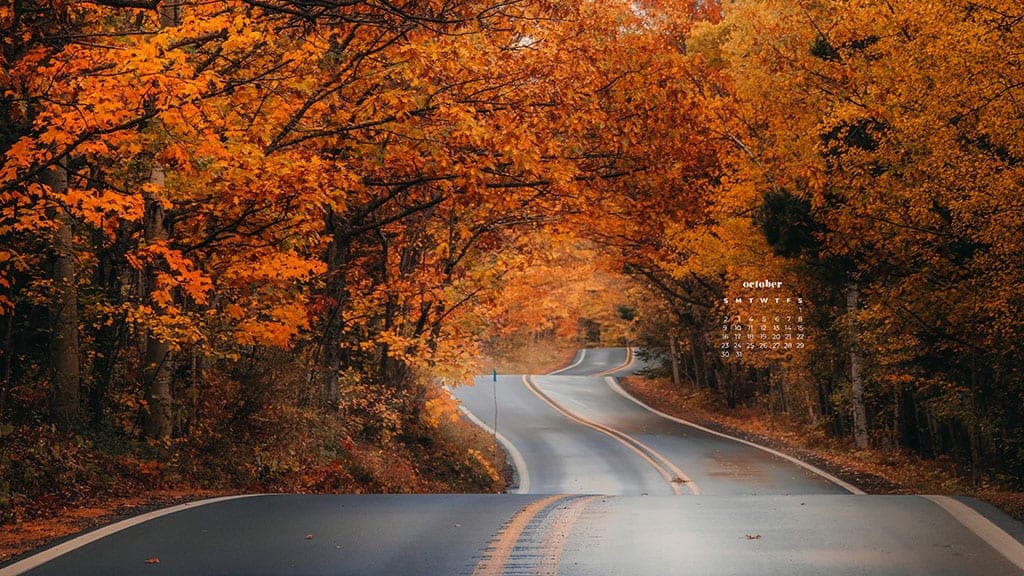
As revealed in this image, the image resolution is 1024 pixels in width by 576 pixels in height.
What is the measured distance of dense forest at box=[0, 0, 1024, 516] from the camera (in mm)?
10664

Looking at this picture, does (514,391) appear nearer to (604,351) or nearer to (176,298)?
(176,298)

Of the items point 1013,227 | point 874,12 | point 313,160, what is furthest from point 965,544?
point 874,12

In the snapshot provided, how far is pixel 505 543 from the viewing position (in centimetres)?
772

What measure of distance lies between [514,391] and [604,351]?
3586 cm

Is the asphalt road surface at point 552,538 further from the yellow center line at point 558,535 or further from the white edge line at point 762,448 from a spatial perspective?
the white edge line at point 762,448

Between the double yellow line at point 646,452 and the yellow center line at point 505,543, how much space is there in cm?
865

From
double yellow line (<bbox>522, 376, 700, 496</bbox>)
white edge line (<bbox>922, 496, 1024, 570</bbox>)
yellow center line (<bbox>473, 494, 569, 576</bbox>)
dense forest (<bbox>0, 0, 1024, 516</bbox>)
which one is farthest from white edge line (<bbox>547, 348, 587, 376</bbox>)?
yellow center line (<bbox>473, 494, 569, 576</bbox>)

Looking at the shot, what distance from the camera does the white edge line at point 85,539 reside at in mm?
6492

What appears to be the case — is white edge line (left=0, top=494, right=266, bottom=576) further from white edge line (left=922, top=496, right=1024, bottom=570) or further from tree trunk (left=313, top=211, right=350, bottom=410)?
tree trunk (left=313, top=211, right=350, bottom=410)

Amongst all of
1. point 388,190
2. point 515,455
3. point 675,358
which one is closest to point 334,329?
point 388,190

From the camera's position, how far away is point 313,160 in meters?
12.2

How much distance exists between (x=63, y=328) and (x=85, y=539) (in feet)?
16.3
